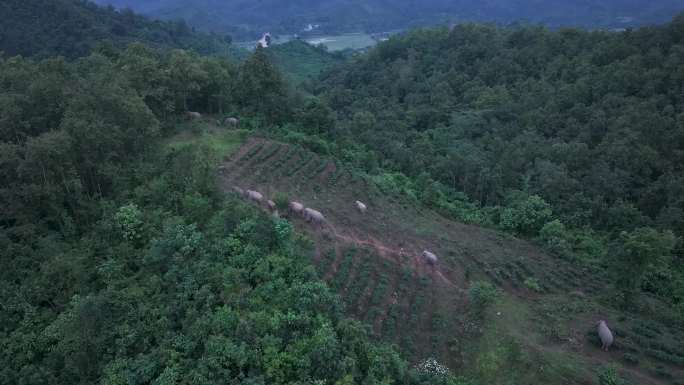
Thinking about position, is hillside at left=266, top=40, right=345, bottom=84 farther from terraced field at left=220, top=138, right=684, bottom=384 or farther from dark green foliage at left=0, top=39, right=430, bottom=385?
dark green foliage at left=0, top=39, right=430, bottom=385

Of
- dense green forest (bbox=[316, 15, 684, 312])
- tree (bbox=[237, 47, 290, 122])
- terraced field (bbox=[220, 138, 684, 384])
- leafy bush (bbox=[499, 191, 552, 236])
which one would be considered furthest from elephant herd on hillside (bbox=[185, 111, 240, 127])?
leafy bush (bbox=[499, 191, 552, 236])

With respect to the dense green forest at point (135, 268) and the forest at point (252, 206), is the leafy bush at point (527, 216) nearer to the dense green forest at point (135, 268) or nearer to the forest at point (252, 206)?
the forest at point (252, 206)

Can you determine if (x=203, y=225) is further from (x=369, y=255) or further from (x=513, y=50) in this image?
(x=513, y=50)

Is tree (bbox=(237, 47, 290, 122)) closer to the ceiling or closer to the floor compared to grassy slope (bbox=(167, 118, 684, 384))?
closer to the ceiling

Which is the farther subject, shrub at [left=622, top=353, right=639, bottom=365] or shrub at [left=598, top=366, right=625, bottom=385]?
shrub at [left=622, top=353, right=639, bottom=365]

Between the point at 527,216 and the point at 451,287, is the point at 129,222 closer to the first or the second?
the point at 451,287

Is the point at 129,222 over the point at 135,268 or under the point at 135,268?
over

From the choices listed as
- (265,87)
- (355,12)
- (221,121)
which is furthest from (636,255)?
(355,12)
